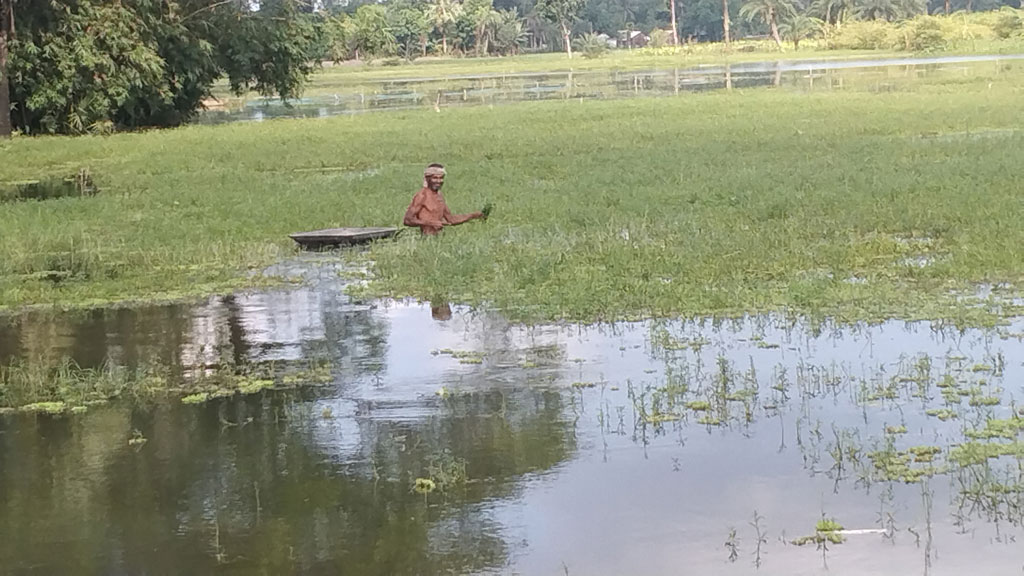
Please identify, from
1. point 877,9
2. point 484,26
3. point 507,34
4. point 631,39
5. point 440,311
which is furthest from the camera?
point 631,39

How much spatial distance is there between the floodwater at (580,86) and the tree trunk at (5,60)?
7.74m

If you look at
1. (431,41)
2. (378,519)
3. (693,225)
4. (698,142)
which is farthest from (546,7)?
(378,519)

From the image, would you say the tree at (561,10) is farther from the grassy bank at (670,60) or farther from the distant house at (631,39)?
the distant house at (631,39)

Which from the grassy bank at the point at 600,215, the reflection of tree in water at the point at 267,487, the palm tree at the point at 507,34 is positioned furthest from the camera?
the palm tree at the point at 507,34

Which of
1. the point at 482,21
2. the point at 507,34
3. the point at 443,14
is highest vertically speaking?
the point at 443,14

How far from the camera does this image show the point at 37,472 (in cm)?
648

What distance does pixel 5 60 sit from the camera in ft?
94.1

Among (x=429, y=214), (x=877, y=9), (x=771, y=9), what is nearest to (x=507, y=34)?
(x=771, y=9)

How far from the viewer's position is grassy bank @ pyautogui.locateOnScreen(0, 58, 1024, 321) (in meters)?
10.0

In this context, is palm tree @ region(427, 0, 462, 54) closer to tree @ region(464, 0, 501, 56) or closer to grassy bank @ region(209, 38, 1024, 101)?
tree @ region(464, 0, 501, 56)

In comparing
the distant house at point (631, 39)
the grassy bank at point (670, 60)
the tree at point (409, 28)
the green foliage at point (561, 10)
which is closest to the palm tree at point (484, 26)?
the green foliage at point (561, 10)

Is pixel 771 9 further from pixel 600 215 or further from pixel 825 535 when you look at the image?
pixel 825 535

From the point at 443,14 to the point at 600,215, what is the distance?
308 ft

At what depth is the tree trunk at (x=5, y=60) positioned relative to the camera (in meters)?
28.8
